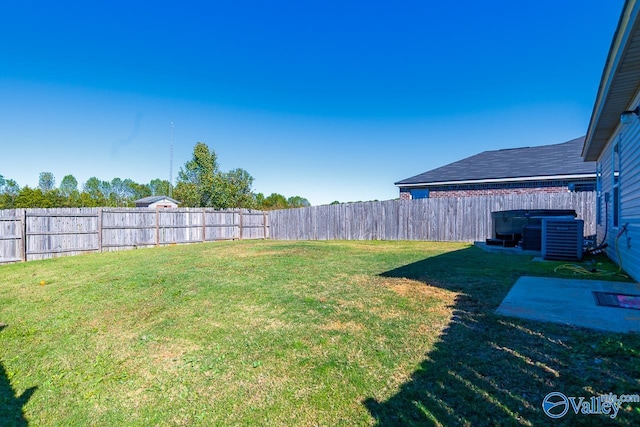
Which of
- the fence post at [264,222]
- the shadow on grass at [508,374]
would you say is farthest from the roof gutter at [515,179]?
the shadow on grass at [508,374]

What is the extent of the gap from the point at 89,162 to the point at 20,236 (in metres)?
27.9

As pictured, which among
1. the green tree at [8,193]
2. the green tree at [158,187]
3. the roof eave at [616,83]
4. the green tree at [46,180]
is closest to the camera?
the roof eave at [616,83]

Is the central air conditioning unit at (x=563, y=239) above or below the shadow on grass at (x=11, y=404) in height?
above

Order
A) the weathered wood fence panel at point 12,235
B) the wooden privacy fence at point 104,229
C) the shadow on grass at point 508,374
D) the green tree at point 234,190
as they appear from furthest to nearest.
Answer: the green tree at point 234,190, the wooden privacy fence at point 104,229, the weathered wood fence panel at point 12,235, the shadow on grass at point 508,374

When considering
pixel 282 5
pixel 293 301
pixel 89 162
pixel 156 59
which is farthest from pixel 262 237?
pixel 89 162

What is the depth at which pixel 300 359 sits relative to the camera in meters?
2.60

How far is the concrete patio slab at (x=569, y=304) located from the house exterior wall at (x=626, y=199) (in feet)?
3.14

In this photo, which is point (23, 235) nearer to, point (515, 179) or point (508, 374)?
point (508, 374)

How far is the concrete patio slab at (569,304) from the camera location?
2967mm

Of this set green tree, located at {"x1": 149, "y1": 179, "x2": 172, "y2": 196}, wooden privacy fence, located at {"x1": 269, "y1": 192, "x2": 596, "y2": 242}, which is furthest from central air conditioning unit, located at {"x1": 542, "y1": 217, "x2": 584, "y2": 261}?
green tree, located at {"x1": 149, "y1": 179, "x2": 172, "y2": 196}

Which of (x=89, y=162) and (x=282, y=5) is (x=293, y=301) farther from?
(x=89, y=162)

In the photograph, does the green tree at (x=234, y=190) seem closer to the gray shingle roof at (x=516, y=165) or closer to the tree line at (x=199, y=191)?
the tree line at (x=199, y=191)

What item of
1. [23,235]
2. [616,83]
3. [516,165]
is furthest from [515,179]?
[23,235]

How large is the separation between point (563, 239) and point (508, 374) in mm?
6440
